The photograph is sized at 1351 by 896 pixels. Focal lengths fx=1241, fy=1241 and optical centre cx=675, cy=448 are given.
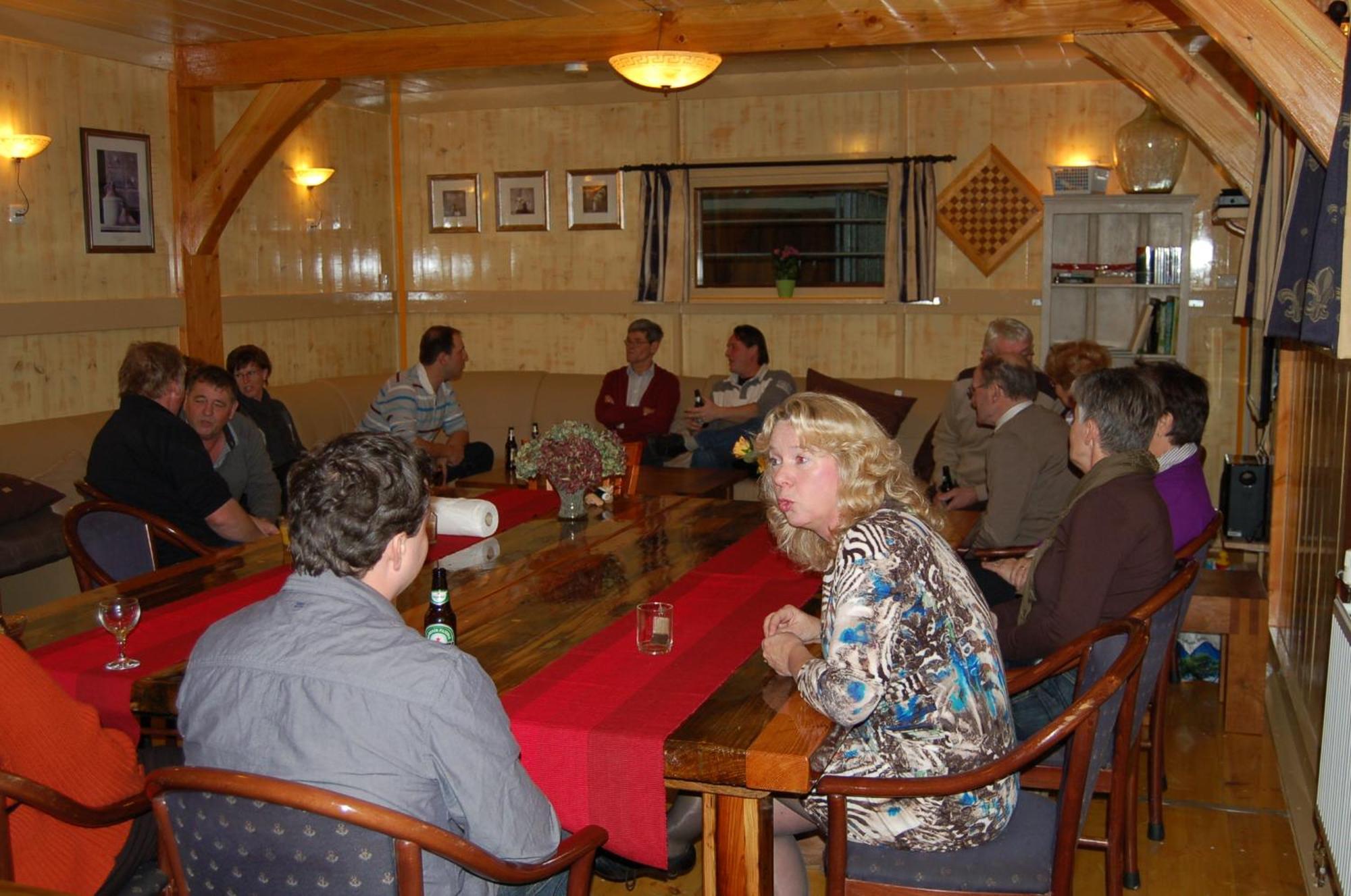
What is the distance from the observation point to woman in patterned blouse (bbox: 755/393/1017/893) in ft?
6.88

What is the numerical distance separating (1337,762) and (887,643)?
4.02 feet

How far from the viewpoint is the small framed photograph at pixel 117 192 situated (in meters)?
6.45

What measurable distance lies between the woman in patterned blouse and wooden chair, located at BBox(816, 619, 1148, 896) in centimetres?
4

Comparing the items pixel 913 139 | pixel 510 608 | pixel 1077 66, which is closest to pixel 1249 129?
pixel 1077 66

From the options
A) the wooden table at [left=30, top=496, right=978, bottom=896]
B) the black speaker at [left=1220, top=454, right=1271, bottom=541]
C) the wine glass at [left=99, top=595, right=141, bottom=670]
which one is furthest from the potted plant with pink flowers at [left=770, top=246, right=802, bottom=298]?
the wine glass at [left=99, top=595, right=141, bottom=670]

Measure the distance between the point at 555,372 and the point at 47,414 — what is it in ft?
11.0

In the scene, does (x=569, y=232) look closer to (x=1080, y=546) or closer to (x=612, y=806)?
(x=1080, y=546)

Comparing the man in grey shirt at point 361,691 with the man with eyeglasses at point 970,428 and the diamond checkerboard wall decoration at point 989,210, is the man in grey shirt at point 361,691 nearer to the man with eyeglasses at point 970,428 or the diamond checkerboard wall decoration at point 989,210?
the man with eyeglasses at point 970,428

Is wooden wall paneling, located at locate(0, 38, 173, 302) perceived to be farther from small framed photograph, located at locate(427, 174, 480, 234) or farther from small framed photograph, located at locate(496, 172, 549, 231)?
small framed photograph, located at locate(496, 172, 549, 231)

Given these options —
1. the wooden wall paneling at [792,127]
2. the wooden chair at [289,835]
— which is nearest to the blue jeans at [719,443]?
the wooden wall paneling at [792,127]

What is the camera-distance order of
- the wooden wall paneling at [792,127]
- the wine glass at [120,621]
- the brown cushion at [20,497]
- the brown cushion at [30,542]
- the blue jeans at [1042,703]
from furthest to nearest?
the wooden wall paneling at [792,127] → the brown cushion at [20,497] → the brown cushion at [30,542] → the blue jeans at [1042,703] → the wine glass at [120,621]

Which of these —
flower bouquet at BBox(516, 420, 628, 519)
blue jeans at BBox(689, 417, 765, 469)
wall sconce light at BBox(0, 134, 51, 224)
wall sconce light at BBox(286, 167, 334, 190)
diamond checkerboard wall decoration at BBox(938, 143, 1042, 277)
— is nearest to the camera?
flower bouquet at BBox(516, 420, 628, 519)

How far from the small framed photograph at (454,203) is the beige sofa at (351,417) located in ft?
3.53

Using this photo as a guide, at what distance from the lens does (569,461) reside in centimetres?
387
